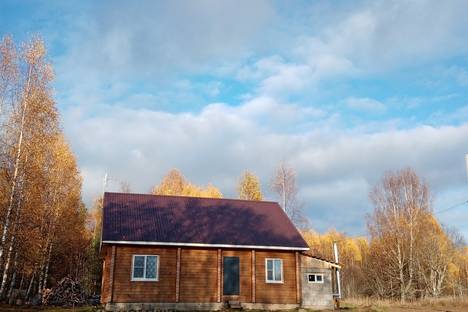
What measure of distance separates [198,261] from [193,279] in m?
0.98

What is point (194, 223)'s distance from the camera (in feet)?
87.8

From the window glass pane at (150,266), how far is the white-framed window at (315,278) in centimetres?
878

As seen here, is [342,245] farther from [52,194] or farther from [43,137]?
[43,137]

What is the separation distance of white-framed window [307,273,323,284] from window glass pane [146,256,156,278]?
28.8ft

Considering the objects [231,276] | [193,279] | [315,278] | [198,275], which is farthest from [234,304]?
[315,278]

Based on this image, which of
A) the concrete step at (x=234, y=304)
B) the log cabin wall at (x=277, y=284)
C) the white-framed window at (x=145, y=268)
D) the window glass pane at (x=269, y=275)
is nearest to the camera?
the white-framed window at (x=145, y=268)

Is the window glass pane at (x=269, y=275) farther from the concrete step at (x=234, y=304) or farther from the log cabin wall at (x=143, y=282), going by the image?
the log cabin wall at (x=143, y=282)

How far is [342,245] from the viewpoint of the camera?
80812 millimetres

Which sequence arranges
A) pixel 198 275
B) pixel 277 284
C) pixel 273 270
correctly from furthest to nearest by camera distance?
pixel 273 270 < pixel 277 284 < pixel 198 275

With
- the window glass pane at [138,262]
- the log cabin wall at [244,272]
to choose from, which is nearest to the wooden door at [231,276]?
the log cabin wall at [244,272]

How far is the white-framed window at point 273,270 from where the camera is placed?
25.8 metres

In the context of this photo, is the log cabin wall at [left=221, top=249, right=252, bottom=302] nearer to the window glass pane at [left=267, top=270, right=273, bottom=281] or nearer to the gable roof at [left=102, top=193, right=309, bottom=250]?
the gable roof at [left=102, top=193, right=309, bottom=250]

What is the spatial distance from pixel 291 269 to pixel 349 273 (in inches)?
1114

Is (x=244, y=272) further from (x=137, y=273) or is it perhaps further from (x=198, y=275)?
(x=137, y=273)
